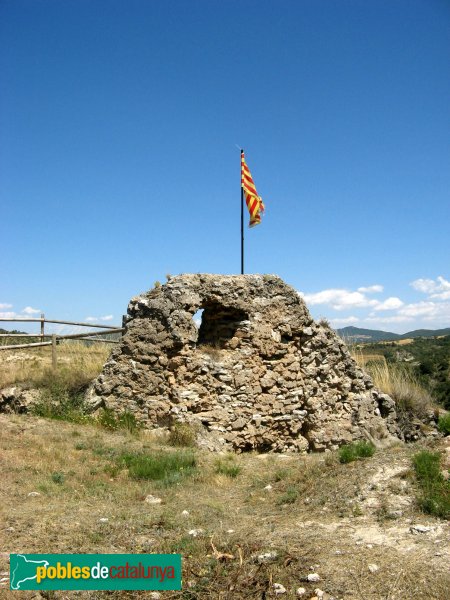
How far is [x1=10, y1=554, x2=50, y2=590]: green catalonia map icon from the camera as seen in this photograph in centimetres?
387

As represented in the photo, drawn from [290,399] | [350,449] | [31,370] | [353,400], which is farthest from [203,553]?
[31,370]

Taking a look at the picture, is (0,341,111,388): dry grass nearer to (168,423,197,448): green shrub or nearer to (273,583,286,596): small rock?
(168,423,197,448): green shrub

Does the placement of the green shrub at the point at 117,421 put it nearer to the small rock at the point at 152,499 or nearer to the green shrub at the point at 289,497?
the small rock at the point at 152,499

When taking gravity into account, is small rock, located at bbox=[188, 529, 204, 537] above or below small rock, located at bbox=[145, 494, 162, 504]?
above

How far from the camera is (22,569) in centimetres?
398

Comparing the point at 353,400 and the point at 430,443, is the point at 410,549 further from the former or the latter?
the point at 353,400

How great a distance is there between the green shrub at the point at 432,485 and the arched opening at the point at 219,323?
14.2 feet

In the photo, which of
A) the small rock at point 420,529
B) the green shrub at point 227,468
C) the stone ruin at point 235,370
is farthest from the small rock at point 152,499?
the small rock at point 420,529

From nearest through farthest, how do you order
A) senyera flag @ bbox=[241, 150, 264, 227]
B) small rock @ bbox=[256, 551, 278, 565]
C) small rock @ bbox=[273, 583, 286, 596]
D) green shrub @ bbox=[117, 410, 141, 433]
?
small rock @ bbox=[273, 583, 286, 596] → small rock @ bbox=[256, 551, 278, 565] → green shrub @ bbox=[117, 410, 141, 433] → senyera flag @ bbox=[241, 150, 264, 227]

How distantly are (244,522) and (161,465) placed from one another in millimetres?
1980

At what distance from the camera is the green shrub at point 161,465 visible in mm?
6781

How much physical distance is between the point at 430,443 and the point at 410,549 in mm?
2842

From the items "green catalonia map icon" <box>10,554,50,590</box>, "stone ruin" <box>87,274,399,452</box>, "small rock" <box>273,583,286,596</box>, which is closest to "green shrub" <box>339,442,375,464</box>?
"stone ruin" <box>87,274,399,452</box>

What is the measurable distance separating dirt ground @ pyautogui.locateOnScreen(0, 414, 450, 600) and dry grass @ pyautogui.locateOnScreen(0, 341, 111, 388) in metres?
2.99
